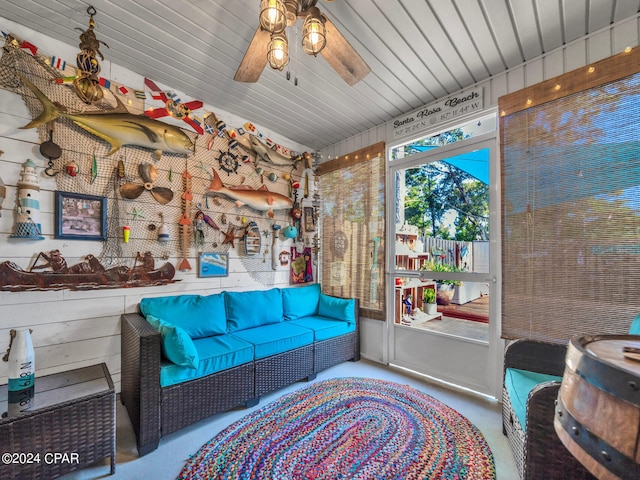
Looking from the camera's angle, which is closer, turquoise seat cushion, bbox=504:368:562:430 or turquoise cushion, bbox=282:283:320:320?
turquoise seat cushion, bbox=504:368:562:430

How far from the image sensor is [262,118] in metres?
3.12

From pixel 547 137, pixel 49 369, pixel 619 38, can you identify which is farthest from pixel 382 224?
pixel 49 369

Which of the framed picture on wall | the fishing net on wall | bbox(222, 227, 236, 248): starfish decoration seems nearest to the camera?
the fishing net on wall

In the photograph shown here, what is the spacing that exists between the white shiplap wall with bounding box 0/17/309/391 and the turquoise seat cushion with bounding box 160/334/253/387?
696 millimetres

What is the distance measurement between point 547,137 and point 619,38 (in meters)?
0.66

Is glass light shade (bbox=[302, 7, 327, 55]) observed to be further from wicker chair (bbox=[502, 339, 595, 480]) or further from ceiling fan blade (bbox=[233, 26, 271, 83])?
wicker chair (bbox=[502, 339, 595, 480])

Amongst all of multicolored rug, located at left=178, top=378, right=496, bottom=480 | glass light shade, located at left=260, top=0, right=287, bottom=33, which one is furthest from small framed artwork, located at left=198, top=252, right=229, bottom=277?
glass light shade, located at left=260, top=0, right=287, bottom=33

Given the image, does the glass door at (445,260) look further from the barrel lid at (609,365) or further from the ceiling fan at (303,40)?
the barrel lid at (609,365)

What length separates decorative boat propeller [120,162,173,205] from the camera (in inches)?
91.1

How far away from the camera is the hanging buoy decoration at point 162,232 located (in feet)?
8.08

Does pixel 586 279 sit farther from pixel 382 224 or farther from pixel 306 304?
pixel 306 304

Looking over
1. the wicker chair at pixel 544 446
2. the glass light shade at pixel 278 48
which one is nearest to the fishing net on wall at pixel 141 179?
the glass light shade at pixel 278 48

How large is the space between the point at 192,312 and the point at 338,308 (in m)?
1.53

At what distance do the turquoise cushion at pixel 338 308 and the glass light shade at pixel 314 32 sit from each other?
2.45 meters
